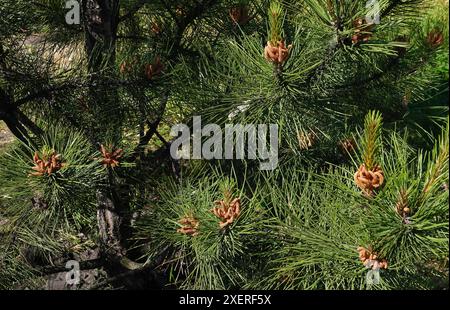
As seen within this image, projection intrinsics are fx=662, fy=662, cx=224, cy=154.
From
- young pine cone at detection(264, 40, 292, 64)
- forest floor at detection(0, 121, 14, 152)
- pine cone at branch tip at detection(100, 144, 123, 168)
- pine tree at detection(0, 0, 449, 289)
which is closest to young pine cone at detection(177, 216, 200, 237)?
pine tree at detection(0, 0, 449, 289)

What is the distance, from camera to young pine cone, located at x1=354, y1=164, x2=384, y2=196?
87 cm

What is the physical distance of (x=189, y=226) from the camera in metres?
1.08

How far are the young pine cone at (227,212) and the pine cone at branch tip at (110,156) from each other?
0.77 ft

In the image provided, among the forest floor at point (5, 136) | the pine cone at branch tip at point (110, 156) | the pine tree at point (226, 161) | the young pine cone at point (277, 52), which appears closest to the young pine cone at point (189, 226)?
the pine tree at point (226, 161)

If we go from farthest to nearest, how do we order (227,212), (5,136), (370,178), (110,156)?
(5,136)
(110,156)
(227,212)
(370,178)

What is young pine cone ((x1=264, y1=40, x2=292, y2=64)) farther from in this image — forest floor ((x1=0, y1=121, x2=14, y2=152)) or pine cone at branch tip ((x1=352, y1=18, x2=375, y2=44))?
forest floor ((x1=0, y1=121, x2=14, y2=152))

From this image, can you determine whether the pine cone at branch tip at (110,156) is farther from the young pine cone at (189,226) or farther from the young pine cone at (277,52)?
the young pine cone at (277,52)

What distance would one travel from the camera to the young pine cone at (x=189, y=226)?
1065 millimetres

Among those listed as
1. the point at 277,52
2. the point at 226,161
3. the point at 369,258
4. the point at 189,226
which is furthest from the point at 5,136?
the point at 369,258

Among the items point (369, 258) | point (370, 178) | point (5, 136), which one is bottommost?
point (369, 258)

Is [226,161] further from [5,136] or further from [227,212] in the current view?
[5,136]

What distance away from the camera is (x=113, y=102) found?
1228mm

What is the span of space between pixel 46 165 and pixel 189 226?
247 mm

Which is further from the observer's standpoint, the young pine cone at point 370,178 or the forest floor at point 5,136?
the forest floor at point 5,136
